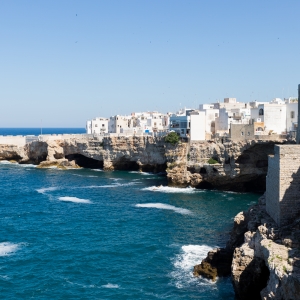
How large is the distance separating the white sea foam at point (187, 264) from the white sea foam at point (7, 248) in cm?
1096

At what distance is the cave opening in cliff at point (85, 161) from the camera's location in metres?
75.9

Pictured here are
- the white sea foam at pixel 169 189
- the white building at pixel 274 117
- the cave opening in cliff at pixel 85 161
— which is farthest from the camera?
the cave opening in cliff at pixel 85 161

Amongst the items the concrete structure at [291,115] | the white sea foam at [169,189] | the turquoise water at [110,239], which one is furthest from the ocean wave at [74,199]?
the concrete structure at [291,115]

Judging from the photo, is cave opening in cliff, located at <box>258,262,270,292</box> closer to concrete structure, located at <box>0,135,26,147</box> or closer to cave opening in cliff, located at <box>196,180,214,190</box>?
cave opening in cliff, located at <box>196,180,214,190</box>

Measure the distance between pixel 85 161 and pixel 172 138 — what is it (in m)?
24.5

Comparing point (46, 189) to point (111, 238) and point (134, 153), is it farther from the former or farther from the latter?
point (111, 238)

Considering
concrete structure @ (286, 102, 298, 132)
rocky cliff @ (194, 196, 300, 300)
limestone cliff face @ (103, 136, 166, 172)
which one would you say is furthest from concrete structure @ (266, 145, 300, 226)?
limestone cliff face @ (103, 136, 166, 172)

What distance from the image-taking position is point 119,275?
25.1 m

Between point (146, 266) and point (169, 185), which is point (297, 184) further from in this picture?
point (169, 185)

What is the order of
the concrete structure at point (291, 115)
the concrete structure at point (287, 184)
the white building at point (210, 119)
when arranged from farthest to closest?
the white building at point (210, 119) → the concrete structure at point (291, 115) → the concrete structure at point (287, 184)

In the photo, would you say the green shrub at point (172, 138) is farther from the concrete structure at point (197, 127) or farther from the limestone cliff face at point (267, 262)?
the limestone cliff face at point (267, 262)

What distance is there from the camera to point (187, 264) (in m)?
26.5

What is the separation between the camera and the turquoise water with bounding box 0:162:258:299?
927 inches

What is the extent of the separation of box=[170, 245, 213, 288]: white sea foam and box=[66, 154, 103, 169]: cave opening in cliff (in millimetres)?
47582
